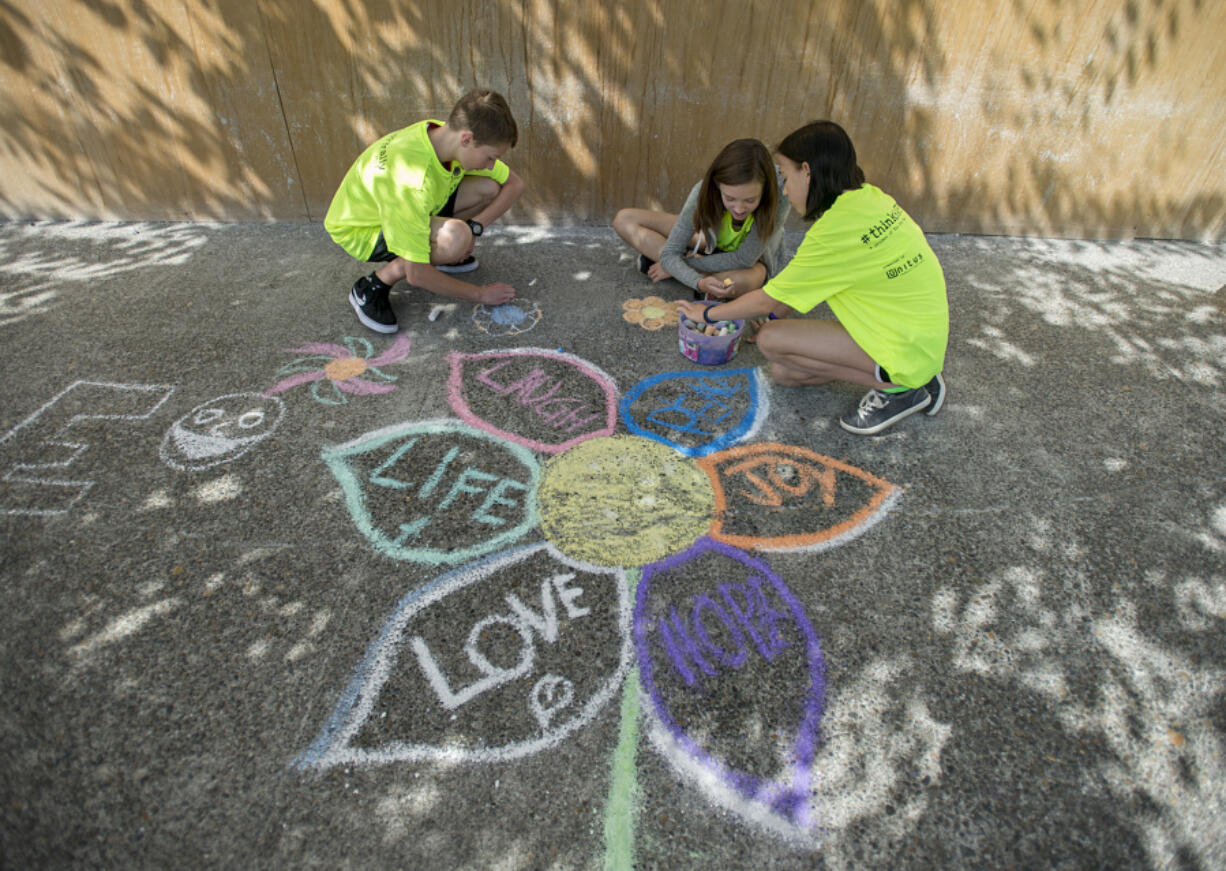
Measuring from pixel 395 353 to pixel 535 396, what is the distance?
3.00 ft

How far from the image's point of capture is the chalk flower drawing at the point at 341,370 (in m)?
3.23

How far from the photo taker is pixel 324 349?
3533mm

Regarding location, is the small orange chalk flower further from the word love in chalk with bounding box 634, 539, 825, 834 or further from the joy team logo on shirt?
the word love in chalk with bounding box 634, 539, 825, 834

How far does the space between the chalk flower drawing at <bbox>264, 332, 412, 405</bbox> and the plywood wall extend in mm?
1984

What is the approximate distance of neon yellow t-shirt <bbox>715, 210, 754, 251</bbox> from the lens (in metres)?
3.62

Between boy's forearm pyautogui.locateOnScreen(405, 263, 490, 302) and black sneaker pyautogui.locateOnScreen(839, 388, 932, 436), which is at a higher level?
boy's forearm pyautogui.locateOnScreen(405, 263, 490, 302)

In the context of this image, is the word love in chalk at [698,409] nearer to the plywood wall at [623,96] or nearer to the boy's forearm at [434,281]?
the boy's forearm at [434,281]

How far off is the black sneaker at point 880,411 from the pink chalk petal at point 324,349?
2737 mm

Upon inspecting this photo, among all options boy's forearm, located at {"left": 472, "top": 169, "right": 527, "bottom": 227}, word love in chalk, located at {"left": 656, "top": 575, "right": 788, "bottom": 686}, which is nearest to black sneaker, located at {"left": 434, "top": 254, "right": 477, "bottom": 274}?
boy's forearm, located at {"left": 472, "top": 169, "right": 527, "bottom": 227}

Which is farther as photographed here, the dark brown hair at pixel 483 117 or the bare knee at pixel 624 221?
the bare knee at pixel 624 221

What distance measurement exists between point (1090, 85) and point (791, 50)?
215 centimetres

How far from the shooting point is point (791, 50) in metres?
4.25

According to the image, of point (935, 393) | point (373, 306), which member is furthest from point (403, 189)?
point (935, 393)

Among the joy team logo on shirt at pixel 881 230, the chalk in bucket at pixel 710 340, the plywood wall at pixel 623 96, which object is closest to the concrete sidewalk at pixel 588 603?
the chalk in bucket at pixel 710 340
